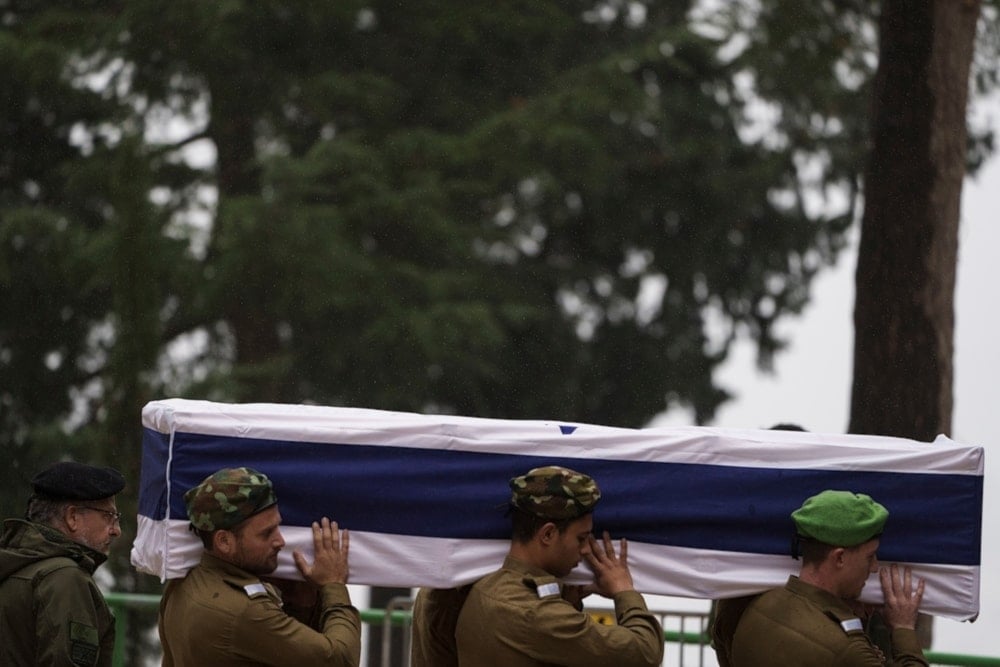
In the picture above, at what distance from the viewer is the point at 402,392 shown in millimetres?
16641

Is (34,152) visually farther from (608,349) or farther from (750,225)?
(750,225)

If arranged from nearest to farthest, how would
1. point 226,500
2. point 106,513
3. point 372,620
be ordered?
1. point 226,500
2. point 106,513
3. point 372,620

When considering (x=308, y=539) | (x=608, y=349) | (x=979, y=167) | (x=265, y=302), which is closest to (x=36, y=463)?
(x=265, y=302)

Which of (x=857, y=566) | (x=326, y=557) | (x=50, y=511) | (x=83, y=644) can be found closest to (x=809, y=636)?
(x=857, y=566)

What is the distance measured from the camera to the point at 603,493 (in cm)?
482

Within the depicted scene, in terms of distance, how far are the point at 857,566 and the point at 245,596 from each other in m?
1.79

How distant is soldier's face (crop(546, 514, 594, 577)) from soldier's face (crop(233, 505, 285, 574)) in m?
0.80

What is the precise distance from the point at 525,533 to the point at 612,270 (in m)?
14.0

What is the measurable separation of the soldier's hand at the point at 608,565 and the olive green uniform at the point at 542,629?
5 centimetres

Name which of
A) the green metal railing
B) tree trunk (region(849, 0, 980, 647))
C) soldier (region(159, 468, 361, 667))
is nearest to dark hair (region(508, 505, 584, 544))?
soldier (region(159, 468, 361, 667))

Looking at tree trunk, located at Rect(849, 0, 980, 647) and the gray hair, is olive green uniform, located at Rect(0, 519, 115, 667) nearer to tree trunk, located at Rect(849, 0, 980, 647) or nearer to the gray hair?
the gray hair

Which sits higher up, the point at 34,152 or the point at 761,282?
the point at 34,152

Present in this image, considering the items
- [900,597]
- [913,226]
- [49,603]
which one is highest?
[913,226]

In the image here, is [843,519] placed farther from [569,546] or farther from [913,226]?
[913,226]
